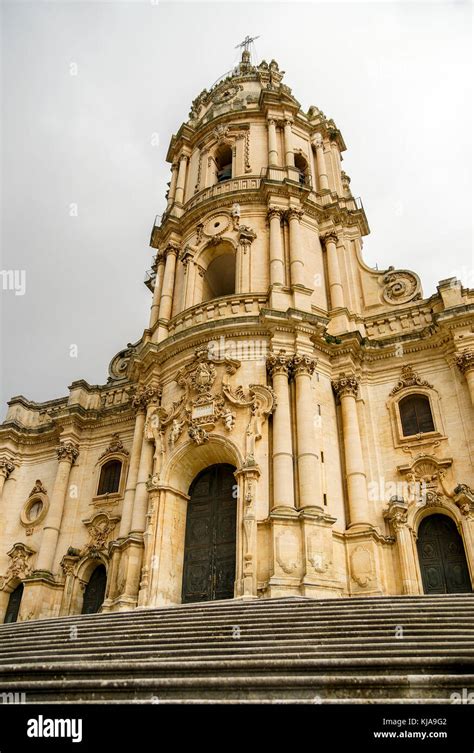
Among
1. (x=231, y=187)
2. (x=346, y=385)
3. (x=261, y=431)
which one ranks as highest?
(x=231, y=187)

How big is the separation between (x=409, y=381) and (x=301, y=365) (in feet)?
13.1

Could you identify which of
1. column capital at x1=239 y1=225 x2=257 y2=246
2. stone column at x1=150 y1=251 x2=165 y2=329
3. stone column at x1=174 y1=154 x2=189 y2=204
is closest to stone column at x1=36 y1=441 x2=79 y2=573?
stone column at x1=150 y1=251 x2=165 y2=329

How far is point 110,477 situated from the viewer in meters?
23.0

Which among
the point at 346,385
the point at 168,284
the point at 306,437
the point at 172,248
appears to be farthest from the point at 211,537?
the point at 172,248

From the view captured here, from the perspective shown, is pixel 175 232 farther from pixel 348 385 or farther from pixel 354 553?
pixel 354 553

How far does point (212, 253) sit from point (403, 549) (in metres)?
14.2

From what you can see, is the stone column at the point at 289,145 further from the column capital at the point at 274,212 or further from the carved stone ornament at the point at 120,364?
the carved stone ornament at the point at 120,364

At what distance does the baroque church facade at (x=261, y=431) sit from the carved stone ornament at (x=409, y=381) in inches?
2.4

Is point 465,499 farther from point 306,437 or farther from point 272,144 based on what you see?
point 272,144

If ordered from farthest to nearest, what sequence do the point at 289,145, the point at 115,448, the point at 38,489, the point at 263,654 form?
the point at 289,145 < the point at 38,489 < the point at 115,448 < the point at 263,654

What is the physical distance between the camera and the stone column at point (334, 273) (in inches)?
854

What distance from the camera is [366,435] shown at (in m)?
18.8
